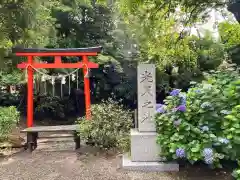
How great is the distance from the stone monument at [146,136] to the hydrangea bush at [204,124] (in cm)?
15

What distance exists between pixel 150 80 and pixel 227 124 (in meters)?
1.42

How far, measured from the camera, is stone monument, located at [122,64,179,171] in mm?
4266

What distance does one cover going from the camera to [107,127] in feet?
17.4

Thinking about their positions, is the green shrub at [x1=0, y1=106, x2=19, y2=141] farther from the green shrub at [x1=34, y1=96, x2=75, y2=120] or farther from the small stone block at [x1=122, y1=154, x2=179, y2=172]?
the green shrub at [x1=34, y1=96, x2=75, y2=120]

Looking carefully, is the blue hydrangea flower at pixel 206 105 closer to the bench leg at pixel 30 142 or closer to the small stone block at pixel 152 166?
the small stone block at pixel 152 166

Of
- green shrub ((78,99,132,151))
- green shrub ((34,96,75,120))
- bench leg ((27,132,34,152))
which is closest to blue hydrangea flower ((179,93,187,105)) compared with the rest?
green shrub ((78,99,132,151))

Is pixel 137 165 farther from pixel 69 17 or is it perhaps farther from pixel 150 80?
pixel 69 17

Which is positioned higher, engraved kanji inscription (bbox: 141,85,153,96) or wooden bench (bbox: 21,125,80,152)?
engraved kanji inscription (bbox: 141,85,153,96)

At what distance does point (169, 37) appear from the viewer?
7.54 metres

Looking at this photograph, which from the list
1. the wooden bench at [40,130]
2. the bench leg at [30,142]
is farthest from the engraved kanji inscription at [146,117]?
the bench leg at [30,142]

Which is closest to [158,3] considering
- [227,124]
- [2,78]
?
[227,124]

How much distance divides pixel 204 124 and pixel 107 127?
1.99 metres

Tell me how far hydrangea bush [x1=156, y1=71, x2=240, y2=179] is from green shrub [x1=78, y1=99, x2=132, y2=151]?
1175 millimetres

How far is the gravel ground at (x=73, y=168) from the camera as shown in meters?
4.04
